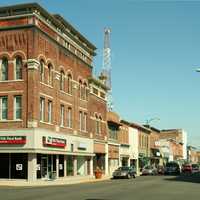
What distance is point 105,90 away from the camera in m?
72.2

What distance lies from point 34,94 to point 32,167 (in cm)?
643

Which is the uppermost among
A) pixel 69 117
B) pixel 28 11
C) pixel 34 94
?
pixel 28 11

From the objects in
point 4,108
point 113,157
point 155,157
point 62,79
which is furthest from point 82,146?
point 155,157

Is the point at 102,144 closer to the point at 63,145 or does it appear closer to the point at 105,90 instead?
the point at 105,90

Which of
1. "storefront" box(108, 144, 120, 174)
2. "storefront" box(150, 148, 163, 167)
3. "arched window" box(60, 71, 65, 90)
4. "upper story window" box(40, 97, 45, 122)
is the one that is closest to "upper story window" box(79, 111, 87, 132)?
"arched window" box(60, 71, 65, 90)

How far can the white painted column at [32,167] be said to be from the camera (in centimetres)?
4300

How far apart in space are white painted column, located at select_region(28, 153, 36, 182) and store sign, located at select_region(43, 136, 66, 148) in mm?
2141

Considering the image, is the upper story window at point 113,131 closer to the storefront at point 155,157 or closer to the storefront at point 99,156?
the storefront at point 99,156

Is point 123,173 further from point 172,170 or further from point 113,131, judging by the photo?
point 172,170

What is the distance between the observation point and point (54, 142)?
48.1 metres

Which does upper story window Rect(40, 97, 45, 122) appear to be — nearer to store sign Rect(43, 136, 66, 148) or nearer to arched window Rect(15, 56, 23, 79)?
store sign Rect(43, 136, 66, 148)

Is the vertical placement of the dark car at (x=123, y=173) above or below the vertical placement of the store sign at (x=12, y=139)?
below

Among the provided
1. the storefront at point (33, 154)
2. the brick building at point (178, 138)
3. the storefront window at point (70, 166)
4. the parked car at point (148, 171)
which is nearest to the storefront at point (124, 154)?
the parked car at point (148, 171)

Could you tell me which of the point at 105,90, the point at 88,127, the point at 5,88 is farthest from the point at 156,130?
the point at 5,88
